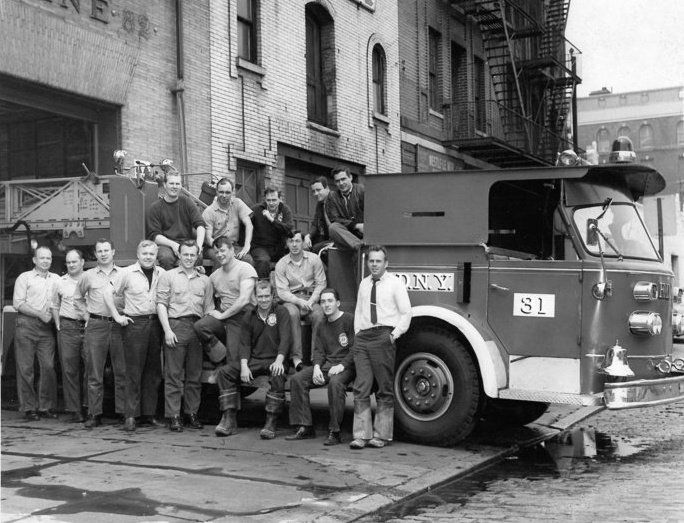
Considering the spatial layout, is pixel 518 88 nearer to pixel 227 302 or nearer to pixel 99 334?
pixel 227 302

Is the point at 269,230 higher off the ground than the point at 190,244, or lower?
higher

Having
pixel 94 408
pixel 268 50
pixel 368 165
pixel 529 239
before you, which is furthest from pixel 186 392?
pixel 368 165

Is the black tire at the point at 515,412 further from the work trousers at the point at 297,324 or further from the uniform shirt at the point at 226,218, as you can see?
the uniform shirt at the point at 226,218

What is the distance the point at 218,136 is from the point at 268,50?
93.6 inches

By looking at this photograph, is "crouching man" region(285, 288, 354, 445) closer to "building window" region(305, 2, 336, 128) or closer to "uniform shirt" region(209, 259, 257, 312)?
"uniform shirt" region(209, 259, 257, 312)

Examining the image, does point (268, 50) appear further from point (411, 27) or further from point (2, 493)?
point (2, 493)

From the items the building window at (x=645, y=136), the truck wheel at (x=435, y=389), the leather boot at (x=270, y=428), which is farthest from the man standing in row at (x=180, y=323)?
the building window at (x=645, y=136)

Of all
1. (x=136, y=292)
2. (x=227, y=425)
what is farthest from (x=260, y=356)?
(x=136, y=292)

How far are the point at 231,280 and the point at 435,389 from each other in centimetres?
242

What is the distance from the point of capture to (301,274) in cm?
907

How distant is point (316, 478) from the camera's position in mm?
6637

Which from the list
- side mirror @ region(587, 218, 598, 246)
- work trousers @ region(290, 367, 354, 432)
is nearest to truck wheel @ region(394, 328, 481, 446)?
work trousers @ region(290, 367, 354, 432)

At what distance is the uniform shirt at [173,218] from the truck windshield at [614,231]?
417 centimetres

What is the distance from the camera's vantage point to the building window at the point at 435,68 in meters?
22.1
